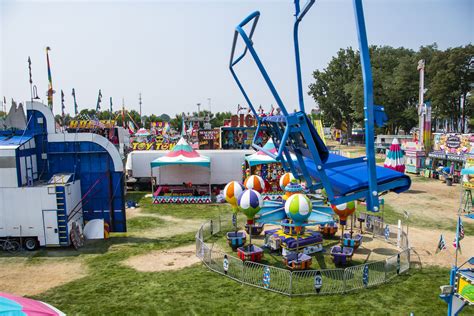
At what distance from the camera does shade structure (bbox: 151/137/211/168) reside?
2732 centimetres

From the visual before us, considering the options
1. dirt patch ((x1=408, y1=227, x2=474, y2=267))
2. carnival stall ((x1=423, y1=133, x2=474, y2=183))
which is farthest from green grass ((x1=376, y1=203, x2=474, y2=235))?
carnival stall ((x1=423, y1=133, x2=474, y2=183))

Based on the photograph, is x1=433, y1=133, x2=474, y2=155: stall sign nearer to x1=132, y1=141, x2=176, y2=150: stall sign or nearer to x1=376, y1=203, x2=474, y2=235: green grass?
x1=376, y1=203, x2=474, y2=235: green grass

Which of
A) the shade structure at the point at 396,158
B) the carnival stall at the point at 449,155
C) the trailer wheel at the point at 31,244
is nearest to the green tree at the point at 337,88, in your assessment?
the carnival stall at the point at 449,155

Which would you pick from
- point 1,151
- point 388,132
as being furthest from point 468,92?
point 1,151

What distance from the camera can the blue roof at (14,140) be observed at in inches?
687

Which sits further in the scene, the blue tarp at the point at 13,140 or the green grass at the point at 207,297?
the blue tarp at the point at 13,140

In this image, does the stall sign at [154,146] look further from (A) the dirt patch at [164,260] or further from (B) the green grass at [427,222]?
(B) the green grass at [427,222]

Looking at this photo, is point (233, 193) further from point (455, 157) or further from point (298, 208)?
point (455, 157)

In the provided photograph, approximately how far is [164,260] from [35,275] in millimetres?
4815

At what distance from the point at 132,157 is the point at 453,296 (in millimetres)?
25763

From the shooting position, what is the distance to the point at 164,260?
52.4ft

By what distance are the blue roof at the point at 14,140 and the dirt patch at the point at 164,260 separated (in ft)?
24.5

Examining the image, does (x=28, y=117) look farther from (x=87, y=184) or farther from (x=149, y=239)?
(x=149, y=239)

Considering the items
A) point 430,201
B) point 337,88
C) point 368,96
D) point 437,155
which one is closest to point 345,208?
point 368,96
